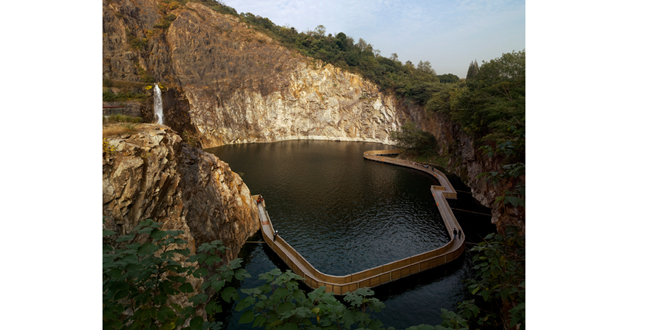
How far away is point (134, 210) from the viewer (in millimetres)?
11273

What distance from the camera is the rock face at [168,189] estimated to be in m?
10.9

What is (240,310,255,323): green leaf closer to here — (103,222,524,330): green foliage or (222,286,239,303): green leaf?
(103,222,524,330): green foliage

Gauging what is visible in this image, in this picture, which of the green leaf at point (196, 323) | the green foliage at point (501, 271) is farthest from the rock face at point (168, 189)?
the green foliage at point (501, 271)

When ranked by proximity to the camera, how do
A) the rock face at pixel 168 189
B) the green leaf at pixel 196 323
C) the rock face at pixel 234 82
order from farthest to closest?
the rock face at pixel 234 82, the rock face at pixel 168 189, the green leaf at pixel 196 323

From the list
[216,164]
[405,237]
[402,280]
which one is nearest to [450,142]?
[405,237]

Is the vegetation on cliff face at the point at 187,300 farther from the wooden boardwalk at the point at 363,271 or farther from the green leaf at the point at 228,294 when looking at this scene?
the wooden boardwalk at the point at 363,271

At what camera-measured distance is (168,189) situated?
13211mm

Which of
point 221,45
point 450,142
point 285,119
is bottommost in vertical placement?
point 450,142

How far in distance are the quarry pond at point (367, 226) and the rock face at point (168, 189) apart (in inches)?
133

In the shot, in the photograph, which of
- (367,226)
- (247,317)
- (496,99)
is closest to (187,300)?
(247,317)

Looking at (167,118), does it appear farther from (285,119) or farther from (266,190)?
(266,190)

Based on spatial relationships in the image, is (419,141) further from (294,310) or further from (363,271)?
(294,310)

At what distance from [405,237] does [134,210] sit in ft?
56.0

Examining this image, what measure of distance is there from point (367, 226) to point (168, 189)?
1497 cm
